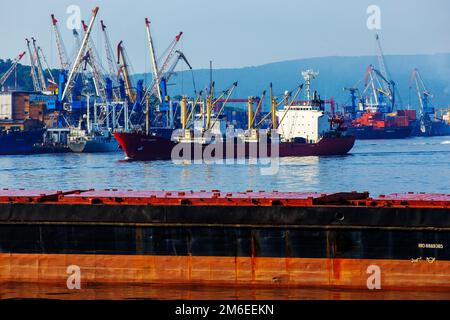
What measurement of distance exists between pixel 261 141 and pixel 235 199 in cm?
11772

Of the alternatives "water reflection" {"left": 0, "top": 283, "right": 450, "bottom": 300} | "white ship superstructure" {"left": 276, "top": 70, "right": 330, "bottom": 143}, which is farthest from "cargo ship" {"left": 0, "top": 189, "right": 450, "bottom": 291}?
"white ship superstructure" {"left": 276, "top": 70, "right": 330, "bottom": 143}

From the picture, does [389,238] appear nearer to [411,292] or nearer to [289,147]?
[411,292]

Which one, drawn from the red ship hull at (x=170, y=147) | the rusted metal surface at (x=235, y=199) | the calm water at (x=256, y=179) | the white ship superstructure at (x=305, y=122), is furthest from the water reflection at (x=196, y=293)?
the white ship superstructure at (x=305, y=122)

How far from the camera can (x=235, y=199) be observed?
103 feet

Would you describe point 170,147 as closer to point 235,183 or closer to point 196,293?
point 235,183

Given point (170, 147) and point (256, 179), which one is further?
point (170, 147)

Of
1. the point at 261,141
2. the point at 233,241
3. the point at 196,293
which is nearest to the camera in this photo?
the point at 196,293

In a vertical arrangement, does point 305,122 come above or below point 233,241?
above

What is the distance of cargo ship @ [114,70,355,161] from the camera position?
139625 millimetres

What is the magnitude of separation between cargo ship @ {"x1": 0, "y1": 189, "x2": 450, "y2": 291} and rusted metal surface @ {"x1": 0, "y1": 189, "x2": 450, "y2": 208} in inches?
2.3

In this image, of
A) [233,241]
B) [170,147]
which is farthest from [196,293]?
[170,147]
